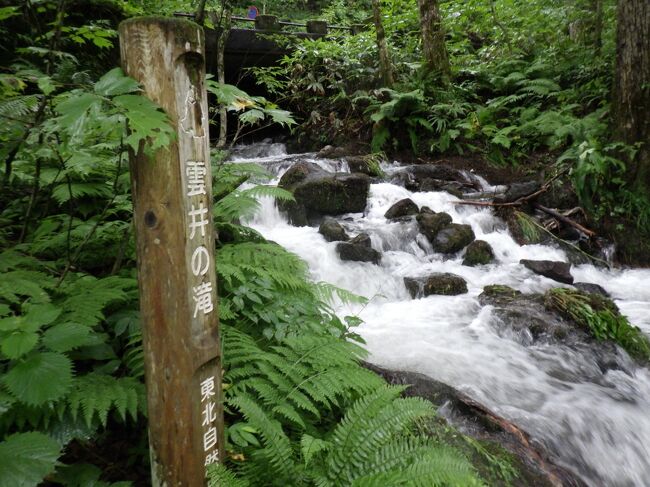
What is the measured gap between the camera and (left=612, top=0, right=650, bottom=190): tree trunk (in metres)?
6.45

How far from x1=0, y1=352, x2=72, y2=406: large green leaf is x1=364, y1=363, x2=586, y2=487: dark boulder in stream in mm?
2296

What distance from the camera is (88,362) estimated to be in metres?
2.34

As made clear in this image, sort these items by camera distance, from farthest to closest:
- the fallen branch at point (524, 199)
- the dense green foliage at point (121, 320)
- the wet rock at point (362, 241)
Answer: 1. the fallen branch at point (524, 199)
2. the wet rock at point (362, 241)
3. the dense green foliage at point (121, 320)

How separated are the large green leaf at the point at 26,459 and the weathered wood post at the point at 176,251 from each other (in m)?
0.34

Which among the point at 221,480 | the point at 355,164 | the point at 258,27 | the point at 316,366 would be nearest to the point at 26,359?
the point at 221,480

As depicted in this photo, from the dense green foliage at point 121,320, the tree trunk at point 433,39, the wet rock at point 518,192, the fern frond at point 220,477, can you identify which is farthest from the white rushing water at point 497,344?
the tree trunk at point 433,39

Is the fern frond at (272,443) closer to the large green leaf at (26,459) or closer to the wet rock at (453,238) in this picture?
the large green leaf at (26,459)

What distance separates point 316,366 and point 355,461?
611 millimetres

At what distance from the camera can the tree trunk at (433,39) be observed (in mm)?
10734

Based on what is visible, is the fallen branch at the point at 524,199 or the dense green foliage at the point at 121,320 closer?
the dense green foliage at the point at 121,320

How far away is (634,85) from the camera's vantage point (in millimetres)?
6617

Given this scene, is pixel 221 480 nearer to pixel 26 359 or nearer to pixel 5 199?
pixel 26 359

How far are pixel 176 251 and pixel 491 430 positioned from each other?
2634 millimetres

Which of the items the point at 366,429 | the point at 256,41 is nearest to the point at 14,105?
the point at 366,429
